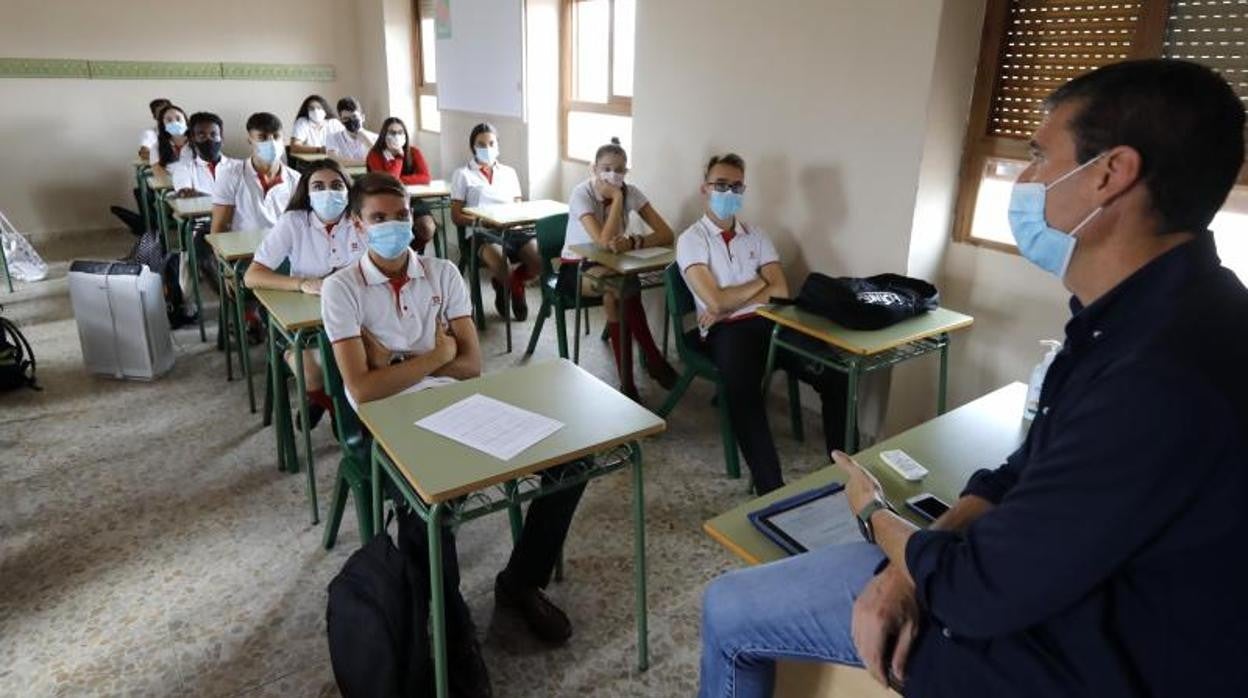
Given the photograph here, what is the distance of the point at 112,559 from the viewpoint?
2.43m

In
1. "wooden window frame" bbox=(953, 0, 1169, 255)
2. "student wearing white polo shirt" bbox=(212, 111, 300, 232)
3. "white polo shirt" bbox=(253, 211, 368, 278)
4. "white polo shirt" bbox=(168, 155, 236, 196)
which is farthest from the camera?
"white polo shirt" bbox=(168, 155, 236, 196)

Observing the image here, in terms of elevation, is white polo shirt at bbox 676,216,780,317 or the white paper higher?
white polo shirt at bbox 676,216,780,317

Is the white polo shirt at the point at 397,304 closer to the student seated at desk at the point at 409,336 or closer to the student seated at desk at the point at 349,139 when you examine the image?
the student seated at desk at the point at 409,336

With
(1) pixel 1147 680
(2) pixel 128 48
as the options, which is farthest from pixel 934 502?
(2) pixel 128 48

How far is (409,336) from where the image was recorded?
234 cm

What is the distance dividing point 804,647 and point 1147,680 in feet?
1.58

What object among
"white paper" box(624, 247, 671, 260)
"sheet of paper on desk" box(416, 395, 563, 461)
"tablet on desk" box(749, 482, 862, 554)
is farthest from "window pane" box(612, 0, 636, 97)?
"tablet on desk" box(749, 482, 862, 554)

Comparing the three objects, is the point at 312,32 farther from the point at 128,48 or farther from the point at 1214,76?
the point at 1214,76

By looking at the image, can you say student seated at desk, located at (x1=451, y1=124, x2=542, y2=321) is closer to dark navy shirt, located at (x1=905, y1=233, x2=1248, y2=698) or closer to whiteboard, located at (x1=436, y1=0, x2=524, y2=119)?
whiteboard, located at (x1=436, y1=0, x2=524, y2=119)

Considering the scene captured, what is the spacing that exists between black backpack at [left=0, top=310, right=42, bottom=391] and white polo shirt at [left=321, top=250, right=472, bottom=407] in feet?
7.65

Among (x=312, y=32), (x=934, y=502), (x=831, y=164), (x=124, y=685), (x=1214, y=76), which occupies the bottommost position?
(x=124, y=685)

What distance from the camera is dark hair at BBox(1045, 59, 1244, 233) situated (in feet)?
2.88

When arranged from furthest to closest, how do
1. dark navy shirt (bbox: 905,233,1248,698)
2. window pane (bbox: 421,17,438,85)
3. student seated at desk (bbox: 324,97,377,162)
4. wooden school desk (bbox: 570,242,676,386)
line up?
1. window pane (bbox: 421,17,438,85)
2. student seated at desk (bbox: 324,97,377,162)
3. wooden school desk (bbox: 570,242,676,386)
4. dark navy shirt (bbox: 905,233,1248,698)

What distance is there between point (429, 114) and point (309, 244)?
16.5ft
